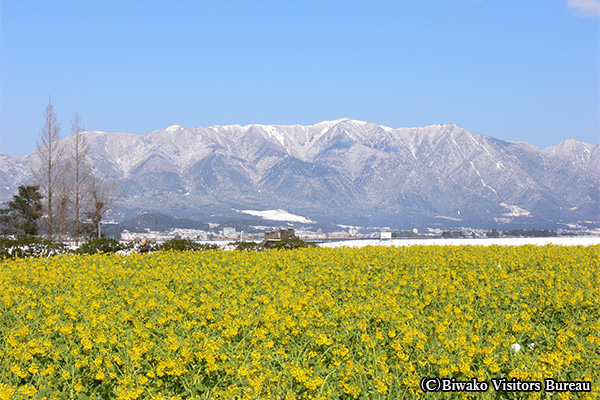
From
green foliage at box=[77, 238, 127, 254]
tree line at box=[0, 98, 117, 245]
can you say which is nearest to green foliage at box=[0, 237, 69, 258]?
green foliage at box=[77, 238, 127, 254]

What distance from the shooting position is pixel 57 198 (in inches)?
1543

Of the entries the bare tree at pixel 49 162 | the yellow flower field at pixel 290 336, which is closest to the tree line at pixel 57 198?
the bare tree at pixel 49 162

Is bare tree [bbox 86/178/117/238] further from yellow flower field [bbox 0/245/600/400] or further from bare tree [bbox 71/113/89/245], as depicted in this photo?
yellow flower field [bbox 0/245/600/400]

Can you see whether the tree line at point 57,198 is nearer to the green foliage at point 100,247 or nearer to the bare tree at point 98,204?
the bare tree at point 98,204

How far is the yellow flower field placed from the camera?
5.19 meters

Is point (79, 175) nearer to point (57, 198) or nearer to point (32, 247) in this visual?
point (57, 198)

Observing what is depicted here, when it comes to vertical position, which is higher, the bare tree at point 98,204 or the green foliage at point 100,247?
the bare tree at point 98,204

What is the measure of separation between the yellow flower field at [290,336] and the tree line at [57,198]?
91.2 ft

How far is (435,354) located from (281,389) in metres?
1.62

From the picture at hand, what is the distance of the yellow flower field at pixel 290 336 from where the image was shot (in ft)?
17.0

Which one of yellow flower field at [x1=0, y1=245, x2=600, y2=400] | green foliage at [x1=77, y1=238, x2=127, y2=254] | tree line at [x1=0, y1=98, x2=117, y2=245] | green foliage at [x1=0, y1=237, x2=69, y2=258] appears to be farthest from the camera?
tree line at [x1=0, y1=98, x2=117, y2=245]

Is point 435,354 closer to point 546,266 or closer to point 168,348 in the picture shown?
point 168,348

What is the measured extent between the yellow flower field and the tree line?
27785 mm

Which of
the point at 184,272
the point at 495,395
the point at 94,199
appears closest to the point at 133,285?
the point at 184,272
